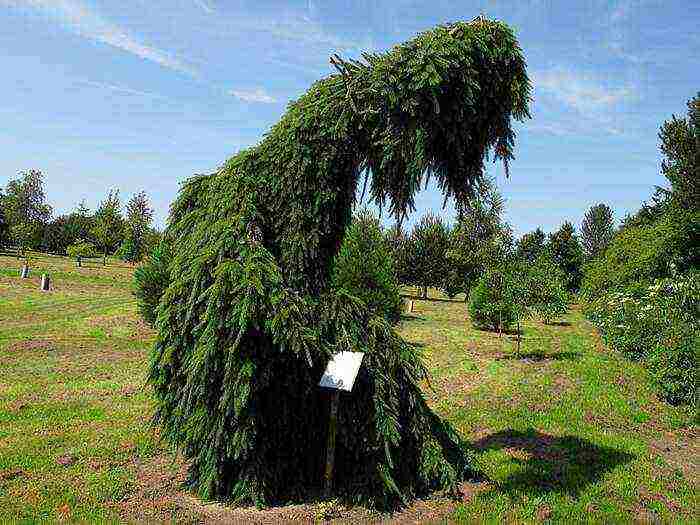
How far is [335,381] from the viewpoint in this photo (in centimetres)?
507

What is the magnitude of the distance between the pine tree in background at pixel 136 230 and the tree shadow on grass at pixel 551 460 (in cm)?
3988

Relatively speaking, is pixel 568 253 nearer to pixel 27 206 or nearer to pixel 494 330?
pixel 494 330

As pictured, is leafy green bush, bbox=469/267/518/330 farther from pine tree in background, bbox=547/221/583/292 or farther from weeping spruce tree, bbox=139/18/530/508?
pine tree in background, bbox=547/221/583/292

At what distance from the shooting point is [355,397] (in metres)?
5.55

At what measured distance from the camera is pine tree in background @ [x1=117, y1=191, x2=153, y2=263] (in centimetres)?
4553

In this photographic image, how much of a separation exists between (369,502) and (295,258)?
2627 mm

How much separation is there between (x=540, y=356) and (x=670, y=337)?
597 centimetres

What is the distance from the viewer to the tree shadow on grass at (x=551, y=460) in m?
6.34

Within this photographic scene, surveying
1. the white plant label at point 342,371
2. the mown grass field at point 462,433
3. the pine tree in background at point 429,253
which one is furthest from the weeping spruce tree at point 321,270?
the pine tree in background at point 429,253

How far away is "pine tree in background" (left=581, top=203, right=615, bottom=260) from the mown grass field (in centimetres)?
7400

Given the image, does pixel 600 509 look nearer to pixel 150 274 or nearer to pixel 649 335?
pixel 649 335

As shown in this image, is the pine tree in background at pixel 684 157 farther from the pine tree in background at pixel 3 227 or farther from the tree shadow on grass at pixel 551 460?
the pine tree in background at pixel 3 227

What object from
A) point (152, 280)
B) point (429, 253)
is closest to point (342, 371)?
point (152, 280)

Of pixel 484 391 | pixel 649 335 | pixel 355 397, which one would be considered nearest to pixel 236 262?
pixel 355 397
